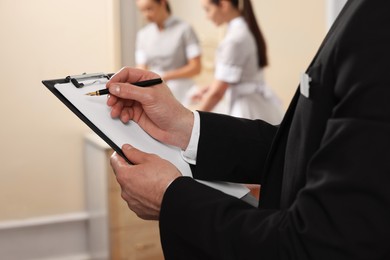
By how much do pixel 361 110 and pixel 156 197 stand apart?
358 mm

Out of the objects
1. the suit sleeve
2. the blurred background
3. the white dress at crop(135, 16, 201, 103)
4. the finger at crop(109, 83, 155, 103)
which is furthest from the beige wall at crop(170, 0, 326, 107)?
the finger at crop(109, 83, 155, 103)

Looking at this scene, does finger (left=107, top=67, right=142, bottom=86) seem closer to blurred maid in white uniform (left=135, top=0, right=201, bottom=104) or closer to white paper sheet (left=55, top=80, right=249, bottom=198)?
white paper sheet (left=55, top=80, right=249, bottom=198)

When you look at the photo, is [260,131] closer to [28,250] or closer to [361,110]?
[361,110]

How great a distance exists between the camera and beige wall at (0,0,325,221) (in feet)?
8.42

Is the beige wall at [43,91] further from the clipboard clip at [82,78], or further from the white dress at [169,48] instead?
the clipboard clip at [82,78]

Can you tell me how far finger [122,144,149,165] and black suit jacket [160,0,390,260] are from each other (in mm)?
96

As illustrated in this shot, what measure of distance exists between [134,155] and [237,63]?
180 centimetres

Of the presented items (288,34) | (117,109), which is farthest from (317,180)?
(288,34)

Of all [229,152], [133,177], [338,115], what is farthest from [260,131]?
[338,115]

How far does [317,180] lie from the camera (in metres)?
0.73

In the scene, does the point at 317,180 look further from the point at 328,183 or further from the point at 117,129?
the point at 117,129

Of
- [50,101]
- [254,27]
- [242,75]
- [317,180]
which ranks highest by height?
[254,27]

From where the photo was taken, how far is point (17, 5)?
2.53 metres

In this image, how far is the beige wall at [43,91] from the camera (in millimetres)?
2564
